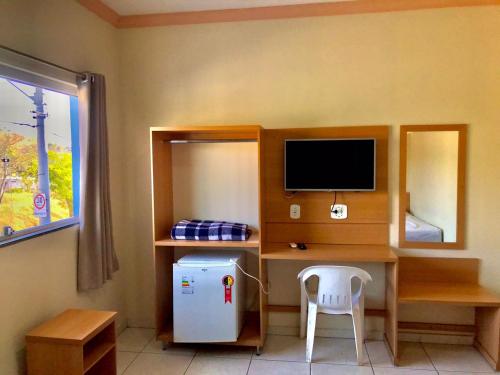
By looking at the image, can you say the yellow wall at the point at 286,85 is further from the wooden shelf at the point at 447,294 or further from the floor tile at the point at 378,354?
the floor tile at the point at 378,354

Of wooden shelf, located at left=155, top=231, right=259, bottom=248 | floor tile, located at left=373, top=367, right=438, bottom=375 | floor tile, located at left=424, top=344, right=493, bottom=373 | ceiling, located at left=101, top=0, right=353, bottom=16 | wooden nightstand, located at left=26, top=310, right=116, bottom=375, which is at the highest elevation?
ceiling, located at left=101, top=0, right=353, bottom=16

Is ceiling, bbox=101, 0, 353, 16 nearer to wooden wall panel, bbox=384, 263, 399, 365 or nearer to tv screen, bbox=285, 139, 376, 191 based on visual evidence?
tv screen, bbox=285, 139, 376, 191

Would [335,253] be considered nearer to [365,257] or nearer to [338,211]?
[365,257]

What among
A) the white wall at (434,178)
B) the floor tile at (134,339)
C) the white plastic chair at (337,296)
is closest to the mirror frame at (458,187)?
the white wall at (434,178)

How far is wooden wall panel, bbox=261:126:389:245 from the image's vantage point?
2.89 meters

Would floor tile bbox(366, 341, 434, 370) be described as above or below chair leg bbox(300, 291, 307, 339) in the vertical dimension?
below

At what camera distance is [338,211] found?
9.68 ft

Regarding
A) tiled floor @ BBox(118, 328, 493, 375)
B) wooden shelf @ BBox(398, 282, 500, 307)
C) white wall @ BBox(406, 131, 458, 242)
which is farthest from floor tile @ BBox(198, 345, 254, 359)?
white wall @ BBox(406, 131, 458, 242)

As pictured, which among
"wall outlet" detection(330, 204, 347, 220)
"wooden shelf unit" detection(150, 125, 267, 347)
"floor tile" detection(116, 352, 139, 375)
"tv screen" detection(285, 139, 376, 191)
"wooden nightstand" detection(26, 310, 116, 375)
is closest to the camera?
"wooden nightstand" detection(26, 310, 116, 375)

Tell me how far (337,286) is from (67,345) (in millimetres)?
1621

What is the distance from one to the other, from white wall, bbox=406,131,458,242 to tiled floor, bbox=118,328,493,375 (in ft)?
2.78

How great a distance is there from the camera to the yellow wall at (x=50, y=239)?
1994 mm

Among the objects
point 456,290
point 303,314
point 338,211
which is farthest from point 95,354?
point 456,290

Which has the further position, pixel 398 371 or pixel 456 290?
pixel 456 290
